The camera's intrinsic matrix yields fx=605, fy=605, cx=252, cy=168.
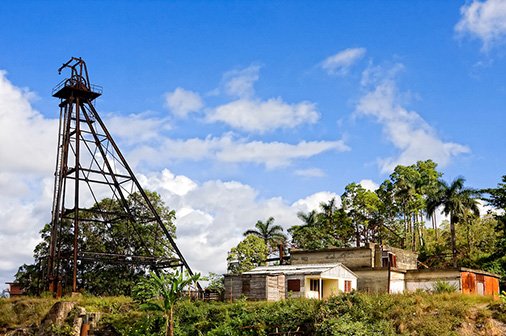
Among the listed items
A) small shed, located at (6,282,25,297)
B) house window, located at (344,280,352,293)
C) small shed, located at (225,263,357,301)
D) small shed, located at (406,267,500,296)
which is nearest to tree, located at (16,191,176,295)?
small shed, located at (6,282,25,297)

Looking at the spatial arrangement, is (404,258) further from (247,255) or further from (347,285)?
(247,255)

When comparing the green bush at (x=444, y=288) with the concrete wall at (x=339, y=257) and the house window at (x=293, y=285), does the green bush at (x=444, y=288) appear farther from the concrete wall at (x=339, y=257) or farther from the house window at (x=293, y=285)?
the house window at (x=293, y=285)

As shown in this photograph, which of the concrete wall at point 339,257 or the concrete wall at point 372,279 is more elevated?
the concrete wall at point 339,257

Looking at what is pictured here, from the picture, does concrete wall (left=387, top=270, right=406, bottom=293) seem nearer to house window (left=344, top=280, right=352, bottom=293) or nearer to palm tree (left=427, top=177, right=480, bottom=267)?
house window (left=344, top=280, right=352, bottom=293)

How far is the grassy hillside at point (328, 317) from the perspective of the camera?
3241 cm

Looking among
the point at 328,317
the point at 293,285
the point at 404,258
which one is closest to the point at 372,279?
the point at 293,285

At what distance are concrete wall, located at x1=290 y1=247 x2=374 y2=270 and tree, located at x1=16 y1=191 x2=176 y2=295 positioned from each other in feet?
44.8

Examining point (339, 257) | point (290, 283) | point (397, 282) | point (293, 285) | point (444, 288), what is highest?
point (339, 257)

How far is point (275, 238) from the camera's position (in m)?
75.8

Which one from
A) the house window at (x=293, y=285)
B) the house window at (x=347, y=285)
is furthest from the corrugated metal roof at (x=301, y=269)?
the house window at (x=347, y=285)

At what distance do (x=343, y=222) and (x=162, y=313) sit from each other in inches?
1505

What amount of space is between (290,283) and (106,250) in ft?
68.8

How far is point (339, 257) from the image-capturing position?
5312 cm

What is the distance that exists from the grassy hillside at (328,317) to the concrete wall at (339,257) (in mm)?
14609
